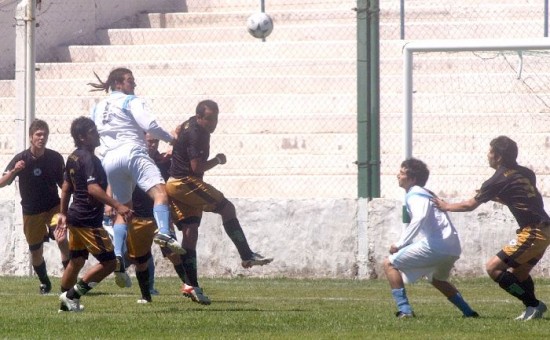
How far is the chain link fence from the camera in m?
18.4

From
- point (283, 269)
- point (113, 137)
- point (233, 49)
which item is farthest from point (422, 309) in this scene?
point (233, 49)

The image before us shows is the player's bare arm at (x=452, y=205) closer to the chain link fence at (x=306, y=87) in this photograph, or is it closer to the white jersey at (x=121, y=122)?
the white jersey at (x=121, y=122)

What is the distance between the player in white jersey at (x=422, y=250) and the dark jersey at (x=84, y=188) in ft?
8.22

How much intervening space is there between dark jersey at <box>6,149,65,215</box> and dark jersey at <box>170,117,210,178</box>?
1908 mm

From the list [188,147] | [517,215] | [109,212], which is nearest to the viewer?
[517,215]

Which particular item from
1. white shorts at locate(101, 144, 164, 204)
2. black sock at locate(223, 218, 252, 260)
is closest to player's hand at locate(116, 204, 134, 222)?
white shorts at locate(101, 144, 164, 204)

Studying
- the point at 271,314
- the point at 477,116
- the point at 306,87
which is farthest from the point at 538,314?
the point at 306,87

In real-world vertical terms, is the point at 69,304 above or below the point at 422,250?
below

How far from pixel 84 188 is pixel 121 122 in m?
1.06

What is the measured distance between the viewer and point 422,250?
440 inches

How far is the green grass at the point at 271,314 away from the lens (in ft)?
33.2

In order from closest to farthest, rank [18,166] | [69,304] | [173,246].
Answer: [173,246]
[69,304]
[18,166]

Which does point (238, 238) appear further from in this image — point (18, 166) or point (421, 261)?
point (18, 166)

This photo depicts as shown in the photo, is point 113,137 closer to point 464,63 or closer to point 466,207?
point 466,207
